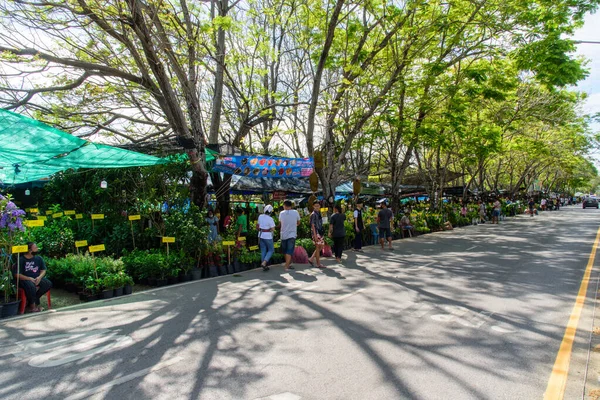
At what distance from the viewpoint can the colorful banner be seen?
12016 mm

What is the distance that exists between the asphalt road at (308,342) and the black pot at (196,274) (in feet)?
2.31

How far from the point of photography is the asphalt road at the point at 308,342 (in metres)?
3.79

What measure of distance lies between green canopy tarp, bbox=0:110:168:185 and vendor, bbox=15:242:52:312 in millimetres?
2512

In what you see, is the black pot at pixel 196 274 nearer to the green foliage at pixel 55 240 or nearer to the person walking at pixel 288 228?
the person walking at pixel 288 228

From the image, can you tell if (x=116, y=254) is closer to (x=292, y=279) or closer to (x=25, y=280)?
(x=25, y=280)

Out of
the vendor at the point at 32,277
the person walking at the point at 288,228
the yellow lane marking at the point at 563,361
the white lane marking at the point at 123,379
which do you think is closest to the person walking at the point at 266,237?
the person walking at the point at 288,228

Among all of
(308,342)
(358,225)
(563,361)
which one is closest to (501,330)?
(563,361)

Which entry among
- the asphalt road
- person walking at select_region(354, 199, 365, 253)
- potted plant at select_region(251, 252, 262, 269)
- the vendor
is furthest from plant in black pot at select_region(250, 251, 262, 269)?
the vendor

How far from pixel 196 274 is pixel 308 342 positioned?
4910 mm

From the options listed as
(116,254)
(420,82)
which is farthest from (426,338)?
(420,82)

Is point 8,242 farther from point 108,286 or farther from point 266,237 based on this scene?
point 266,237

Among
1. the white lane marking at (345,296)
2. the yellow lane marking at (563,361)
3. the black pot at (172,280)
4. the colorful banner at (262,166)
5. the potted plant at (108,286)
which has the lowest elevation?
the yellow lane marking at (563,361)

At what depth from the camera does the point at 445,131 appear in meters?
20.9

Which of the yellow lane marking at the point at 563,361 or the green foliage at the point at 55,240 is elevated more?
the green foliage at the point at 55,240
